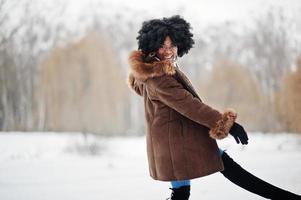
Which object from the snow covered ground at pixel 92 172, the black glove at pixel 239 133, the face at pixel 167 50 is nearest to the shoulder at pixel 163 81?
the face at pixel 167 50

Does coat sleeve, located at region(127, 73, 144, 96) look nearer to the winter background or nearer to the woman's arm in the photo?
the woman's arm

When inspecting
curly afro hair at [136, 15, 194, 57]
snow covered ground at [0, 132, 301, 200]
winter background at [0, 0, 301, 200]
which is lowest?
snow covered ground at [0, 132, 301, 200]

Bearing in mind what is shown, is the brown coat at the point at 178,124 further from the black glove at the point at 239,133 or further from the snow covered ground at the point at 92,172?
the snow covered ground at the point at 92,172

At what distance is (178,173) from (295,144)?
523cm

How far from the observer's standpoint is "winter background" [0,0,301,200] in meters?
5.44

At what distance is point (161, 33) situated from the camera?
1.39 m

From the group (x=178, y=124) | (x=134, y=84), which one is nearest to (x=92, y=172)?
(x=134, y=84)

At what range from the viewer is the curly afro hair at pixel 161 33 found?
139 cm

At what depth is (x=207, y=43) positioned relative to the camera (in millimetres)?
9773

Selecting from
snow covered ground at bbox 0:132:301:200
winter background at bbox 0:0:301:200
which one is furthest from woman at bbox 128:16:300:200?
winter background at bbox 0:0:301:200

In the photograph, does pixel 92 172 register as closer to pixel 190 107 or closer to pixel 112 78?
pixel 190 107

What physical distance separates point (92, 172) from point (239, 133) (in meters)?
2.70

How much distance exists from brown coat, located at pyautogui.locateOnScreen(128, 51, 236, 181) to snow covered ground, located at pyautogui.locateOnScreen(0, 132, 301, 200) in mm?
951

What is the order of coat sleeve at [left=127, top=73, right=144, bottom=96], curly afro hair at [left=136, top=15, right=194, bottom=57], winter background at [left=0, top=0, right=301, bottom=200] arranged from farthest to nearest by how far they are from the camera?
1. winter background at [left=0, top=0, right=301, bottom=200]
2. coat sleeve at [left=127, top=73, right=144, bottom=96]
3. curly afro hair at [left=136, top=15, right=194, bottom=57]
